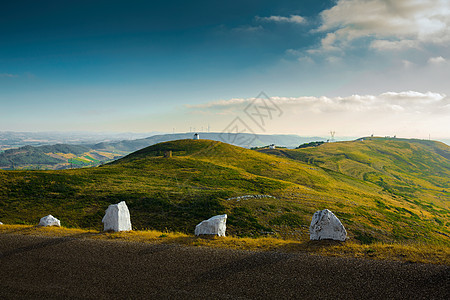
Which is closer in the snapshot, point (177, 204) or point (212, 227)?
point (212, 227)

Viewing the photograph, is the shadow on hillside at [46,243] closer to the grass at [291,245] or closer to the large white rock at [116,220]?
the grass at [291,245]

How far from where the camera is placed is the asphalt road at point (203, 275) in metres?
10.1

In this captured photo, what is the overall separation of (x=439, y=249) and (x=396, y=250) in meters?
2.38

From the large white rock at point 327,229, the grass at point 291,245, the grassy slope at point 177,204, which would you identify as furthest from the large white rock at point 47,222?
the large white rock at point 327,229

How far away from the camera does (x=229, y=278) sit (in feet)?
37.2

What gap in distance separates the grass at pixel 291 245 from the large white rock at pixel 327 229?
51cm

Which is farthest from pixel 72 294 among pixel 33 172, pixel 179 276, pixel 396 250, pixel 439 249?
pixel 33 172

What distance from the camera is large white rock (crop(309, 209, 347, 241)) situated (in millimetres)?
15244

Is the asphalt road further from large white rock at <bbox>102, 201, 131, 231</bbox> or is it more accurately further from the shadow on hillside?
large white rock at <bbox>102, 201, 131, 231</bbox>

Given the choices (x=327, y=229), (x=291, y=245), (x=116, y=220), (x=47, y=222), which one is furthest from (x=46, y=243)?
(x=327, y=229)

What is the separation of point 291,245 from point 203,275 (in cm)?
673

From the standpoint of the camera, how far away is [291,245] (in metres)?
15.2

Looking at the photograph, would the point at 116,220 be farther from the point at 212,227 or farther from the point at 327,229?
the point at 327,229

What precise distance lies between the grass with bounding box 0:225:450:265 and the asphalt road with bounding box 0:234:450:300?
879 mm
